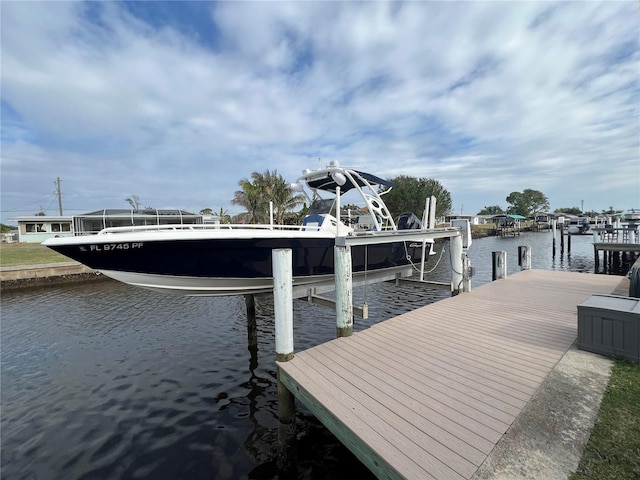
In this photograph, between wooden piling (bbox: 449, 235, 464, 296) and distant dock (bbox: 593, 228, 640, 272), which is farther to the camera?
distant dock (bbox: 593, 228, 640, 272)

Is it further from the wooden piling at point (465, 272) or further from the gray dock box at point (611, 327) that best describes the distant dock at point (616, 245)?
the gray dock box at point (611, 327)

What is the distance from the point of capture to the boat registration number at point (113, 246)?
198 inches

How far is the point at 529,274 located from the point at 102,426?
12.0 m

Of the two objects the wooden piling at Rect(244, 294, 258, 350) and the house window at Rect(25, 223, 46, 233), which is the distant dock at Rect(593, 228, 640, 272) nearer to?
the wooden piling at Rect(244, 294, 258, 350)

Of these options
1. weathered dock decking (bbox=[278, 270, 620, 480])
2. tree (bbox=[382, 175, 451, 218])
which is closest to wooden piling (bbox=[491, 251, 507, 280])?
weathered dock decking (bbox=[278, 270, 620, 480])

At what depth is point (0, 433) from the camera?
194 inches

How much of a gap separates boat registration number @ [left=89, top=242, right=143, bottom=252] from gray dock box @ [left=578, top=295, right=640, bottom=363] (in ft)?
21.9

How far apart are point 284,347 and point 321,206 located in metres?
4.84

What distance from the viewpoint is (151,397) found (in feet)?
19.0

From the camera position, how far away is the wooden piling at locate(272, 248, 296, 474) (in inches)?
158

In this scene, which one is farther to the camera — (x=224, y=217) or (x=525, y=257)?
(x=224, y=217)

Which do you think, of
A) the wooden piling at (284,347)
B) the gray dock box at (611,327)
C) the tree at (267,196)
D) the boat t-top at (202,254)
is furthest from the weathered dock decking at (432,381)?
the tree at (267,196)

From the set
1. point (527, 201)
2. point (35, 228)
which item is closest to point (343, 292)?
point (35, 228)

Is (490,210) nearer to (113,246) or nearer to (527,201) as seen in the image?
(527,201)
